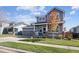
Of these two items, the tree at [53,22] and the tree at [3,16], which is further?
the tree at [53,22]

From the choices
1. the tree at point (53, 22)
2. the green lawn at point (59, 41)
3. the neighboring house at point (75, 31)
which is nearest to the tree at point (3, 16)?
the green lawn at point (59, 41)

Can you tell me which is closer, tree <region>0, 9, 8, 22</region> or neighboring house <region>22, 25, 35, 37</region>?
tree <region>0, 9, 8, 22</region>

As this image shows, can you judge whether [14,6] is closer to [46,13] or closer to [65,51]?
[46,13]

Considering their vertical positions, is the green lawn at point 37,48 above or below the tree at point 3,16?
below

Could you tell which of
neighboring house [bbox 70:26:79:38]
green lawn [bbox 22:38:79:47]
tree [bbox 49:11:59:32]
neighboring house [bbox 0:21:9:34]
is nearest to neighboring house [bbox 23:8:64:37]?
tree [bbox 49:11:59:32]

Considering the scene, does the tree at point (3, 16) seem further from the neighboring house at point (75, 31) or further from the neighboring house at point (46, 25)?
the neighboring house at point (75, 31)

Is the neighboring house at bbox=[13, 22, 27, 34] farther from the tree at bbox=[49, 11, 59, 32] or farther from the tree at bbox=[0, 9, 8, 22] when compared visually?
the tree at bbox=[49, 11, 59, 32]

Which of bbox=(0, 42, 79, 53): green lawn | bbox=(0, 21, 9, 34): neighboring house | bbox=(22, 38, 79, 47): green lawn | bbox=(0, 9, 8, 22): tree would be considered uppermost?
bbox=(0, 9, 8, 22): tree

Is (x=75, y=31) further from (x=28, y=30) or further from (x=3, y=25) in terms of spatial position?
(x=3, y=25)
